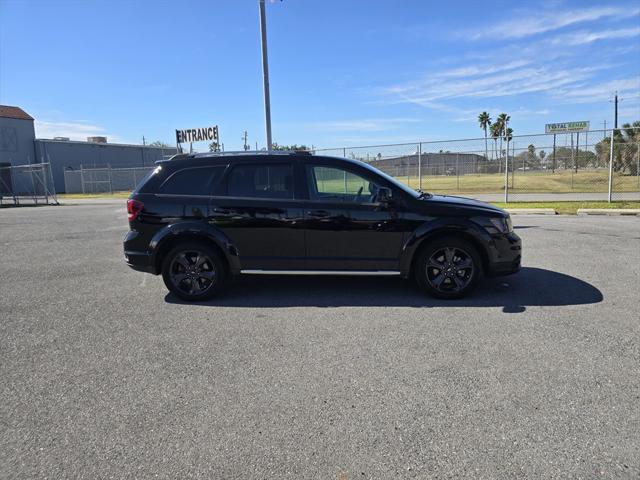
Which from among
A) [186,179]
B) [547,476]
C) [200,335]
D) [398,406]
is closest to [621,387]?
[547,476]

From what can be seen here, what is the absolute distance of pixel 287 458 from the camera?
8.52ft

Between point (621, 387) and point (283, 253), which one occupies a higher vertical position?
point (283, 253)

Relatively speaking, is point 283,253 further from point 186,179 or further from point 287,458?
point 287,458

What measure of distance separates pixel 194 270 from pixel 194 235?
44 centimetres

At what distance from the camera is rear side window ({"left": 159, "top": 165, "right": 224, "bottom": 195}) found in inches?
227

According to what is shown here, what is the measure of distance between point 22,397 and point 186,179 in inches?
125

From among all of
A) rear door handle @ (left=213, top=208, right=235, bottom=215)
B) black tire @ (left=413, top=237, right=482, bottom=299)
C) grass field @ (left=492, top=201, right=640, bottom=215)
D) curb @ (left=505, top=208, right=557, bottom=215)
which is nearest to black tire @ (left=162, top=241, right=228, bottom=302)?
rear door handle @ (left=213, top=208, right=235, bottom=215)

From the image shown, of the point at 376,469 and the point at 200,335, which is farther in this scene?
the point at 200,335

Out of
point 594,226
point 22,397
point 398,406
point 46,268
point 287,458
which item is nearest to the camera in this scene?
point 287,458

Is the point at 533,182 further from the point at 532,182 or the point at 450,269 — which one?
the point at 450,269

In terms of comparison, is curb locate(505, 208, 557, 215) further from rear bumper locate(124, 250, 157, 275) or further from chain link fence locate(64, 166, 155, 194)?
chain link fence locate(64, 166, 155, 194)

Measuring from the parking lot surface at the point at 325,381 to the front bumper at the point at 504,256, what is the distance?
36cm

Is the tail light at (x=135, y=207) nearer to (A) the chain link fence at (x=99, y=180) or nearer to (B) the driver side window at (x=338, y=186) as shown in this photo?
(B) the driver side window at (x=338, y=186)

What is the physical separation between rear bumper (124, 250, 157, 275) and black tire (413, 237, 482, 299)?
3.37 meters
